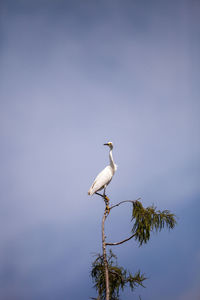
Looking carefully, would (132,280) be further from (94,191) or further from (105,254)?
(94,191)

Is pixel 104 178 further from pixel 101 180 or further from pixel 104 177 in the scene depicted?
pixel 101 180

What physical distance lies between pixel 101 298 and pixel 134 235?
218 cm

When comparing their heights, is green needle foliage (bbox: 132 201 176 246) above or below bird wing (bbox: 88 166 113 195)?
below

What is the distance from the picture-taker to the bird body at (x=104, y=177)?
10359 mm

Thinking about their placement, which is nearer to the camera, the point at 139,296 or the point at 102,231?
the point at 139,296

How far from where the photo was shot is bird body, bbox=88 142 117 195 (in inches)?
408

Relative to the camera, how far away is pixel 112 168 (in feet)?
37.0

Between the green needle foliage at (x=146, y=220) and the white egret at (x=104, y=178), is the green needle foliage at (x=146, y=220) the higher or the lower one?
the lower one

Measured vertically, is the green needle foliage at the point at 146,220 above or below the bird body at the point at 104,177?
below

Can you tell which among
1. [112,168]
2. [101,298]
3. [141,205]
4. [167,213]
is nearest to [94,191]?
[112,168]

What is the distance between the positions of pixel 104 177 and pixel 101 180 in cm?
23

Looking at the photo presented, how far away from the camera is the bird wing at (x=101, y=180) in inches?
407

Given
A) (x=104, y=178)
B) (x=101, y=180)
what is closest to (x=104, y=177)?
(x=104, y=178)

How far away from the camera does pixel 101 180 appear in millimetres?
10539
